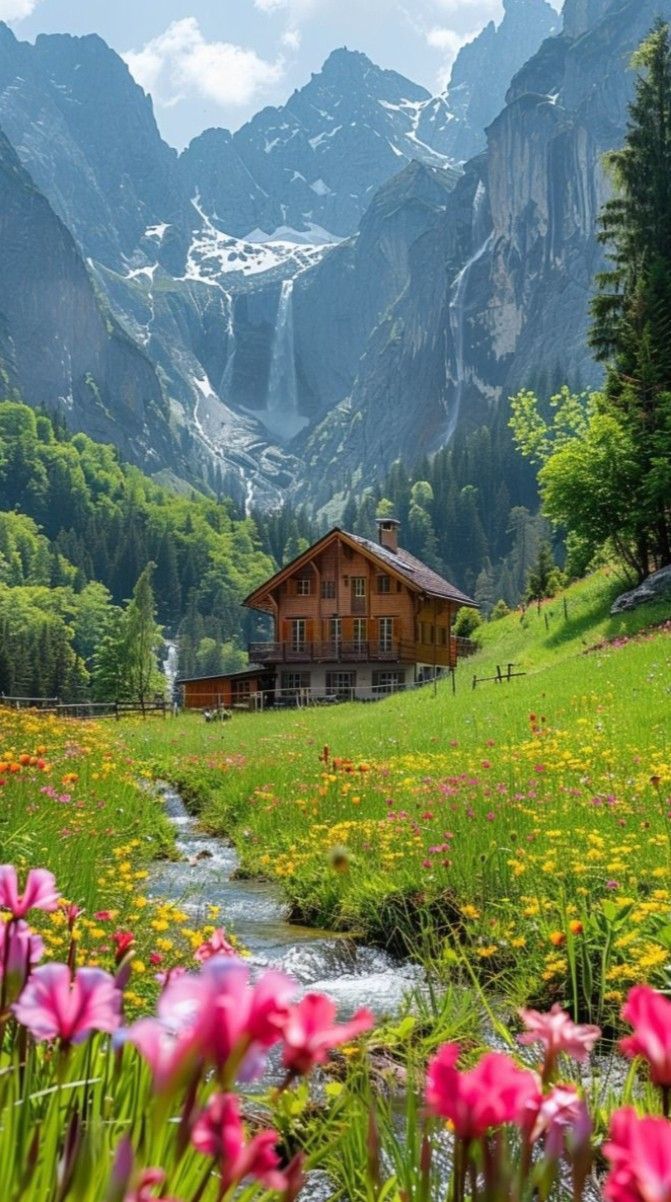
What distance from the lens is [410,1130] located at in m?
2.59

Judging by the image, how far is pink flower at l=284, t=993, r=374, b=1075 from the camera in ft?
3.52

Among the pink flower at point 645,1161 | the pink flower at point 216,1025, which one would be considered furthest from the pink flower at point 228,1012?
the pink flower at point 645,1161

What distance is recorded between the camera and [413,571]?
213 ft

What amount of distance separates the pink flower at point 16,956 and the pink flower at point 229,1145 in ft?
1.86

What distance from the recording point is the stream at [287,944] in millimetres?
6391

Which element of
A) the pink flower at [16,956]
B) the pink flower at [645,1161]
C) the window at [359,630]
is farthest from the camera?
the window at [359,630]

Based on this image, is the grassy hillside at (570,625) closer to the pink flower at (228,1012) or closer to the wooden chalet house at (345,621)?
the wooden chalet house at (345,621)

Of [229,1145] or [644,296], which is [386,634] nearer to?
[644,296]

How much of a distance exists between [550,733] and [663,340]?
2828cm

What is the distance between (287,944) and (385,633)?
182 ft

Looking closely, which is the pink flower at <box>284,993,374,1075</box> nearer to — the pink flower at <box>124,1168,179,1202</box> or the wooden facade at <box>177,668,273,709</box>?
the pink flower at <box>124,1168,179,1202</box>

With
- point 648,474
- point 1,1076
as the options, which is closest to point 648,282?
point 648,474

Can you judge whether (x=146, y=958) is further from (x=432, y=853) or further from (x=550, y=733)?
(x=550, y=733)

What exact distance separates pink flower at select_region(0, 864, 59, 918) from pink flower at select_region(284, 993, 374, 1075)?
26.9 inches
